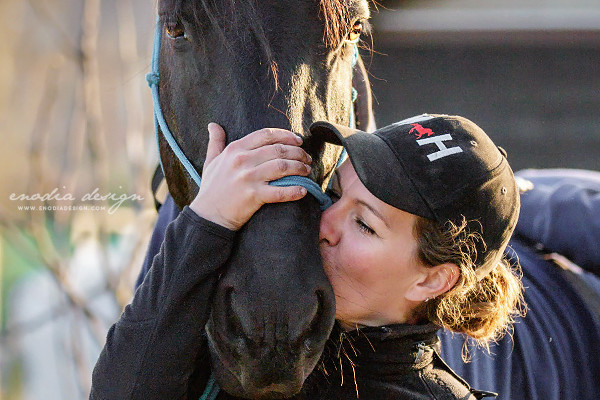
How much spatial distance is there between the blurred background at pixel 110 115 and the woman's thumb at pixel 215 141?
1.77 feet

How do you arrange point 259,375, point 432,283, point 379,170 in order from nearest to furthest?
point 259,375 → point 379,170 → point 432,283

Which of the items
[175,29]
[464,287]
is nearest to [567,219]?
[464,287]

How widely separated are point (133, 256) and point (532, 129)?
331cm

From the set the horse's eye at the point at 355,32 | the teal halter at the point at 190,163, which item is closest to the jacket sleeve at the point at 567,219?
the teal halter at the point at 190,163

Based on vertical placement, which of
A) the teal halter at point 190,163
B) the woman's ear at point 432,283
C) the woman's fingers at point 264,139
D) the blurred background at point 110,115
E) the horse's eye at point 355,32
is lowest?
the blurred background at point 110,115

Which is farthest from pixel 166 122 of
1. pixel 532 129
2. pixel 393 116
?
pixel 532 129

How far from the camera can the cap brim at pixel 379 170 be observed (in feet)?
3.63

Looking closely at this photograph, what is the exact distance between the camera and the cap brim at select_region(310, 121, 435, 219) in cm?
111

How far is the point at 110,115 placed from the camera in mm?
3631

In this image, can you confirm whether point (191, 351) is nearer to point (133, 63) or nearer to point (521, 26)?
point (133, 63)

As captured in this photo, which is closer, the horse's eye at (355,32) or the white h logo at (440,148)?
the white h logo at (440,148)

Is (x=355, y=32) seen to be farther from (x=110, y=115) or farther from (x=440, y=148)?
(x=110, y=115)

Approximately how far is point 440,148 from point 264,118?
0.32 m

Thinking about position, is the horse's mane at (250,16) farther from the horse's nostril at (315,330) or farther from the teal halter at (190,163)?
the horse's nostril at (315,330)
